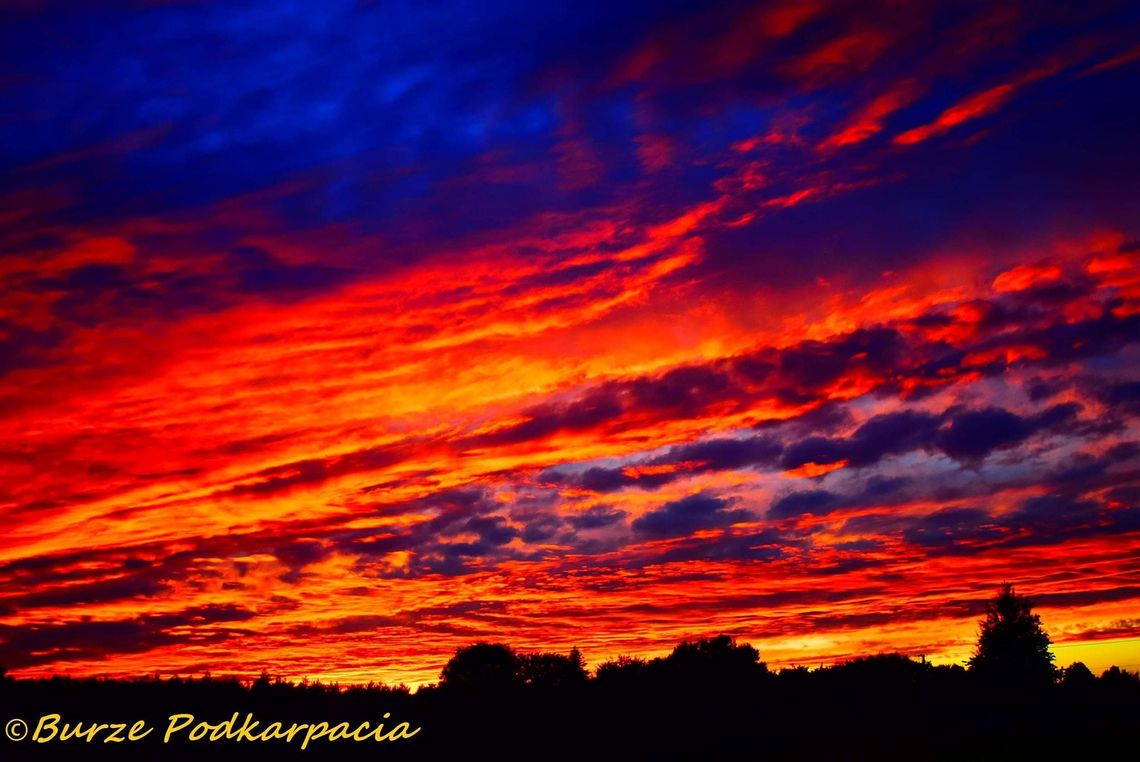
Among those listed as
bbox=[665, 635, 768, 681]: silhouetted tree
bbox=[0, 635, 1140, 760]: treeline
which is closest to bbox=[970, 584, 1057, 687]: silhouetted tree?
bbox=[665, 635, 768, 681]: silhouetted tree

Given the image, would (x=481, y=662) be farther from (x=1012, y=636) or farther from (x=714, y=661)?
(x=1012, y=636)

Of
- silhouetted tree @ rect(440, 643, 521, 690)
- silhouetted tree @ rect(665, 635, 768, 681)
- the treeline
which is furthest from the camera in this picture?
silhouetted tree @ rect(440, 643, 521, 690)

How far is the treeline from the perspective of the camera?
109ft

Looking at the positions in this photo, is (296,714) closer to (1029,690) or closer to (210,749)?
(210,749)

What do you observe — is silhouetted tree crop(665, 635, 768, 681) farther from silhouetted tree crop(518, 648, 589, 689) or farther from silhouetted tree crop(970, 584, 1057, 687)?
silhouetted tree crop(970, 584, 1057, 687)

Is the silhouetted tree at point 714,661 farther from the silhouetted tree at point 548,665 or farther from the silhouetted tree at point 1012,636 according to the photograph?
the silhouetted tree at point 1012,636

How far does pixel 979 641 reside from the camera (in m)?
99.8

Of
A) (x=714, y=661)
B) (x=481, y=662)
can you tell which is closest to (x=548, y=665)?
(x=481, y=662)

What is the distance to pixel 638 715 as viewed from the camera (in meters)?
41.2

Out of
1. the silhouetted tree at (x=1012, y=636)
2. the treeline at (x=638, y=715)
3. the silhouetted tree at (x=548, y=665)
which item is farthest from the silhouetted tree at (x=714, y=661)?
the silhouetted tree at (x=1012, y=636)

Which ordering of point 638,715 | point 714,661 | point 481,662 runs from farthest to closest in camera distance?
point 481,662
point 714,661
point 638,715

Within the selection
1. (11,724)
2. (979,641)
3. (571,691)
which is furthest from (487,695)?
(979,641)

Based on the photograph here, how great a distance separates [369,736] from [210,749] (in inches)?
215

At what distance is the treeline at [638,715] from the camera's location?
3312cm
